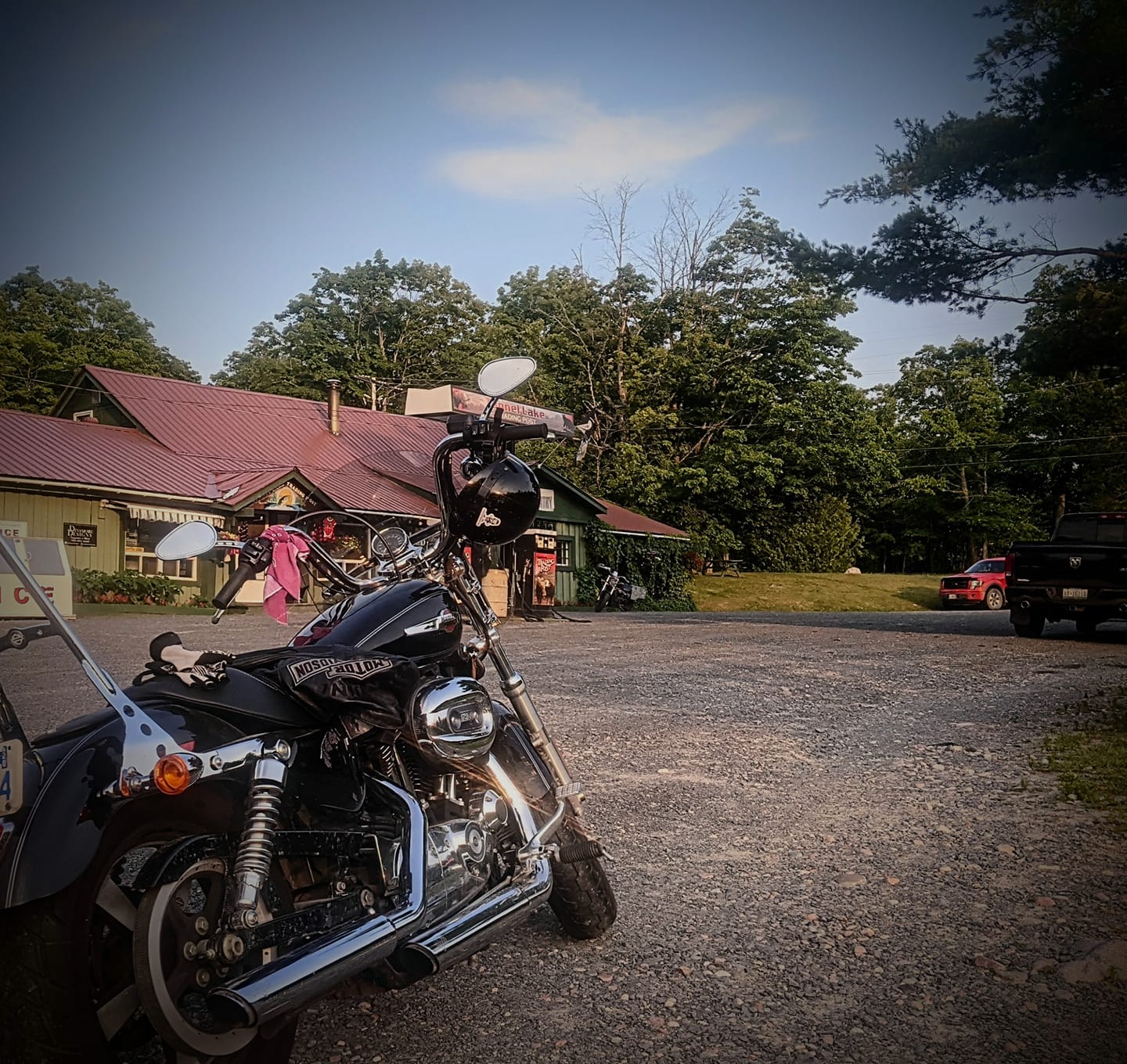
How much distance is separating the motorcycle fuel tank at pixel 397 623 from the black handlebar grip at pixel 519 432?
1.68 feet

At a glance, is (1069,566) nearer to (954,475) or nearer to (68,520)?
(68,520)

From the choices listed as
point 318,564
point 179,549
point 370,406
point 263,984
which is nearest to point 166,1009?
point 263,984

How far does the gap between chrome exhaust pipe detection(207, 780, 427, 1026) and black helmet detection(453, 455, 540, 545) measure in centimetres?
84

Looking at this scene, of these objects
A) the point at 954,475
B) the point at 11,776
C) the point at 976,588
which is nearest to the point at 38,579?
the point at 11,776

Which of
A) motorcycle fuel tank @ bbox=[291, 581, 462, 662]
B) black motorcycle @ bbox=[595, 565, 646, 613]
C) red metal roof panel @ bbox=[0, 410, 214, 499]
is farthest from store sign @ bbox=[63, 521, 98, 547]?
black motorcycle @ bbox=[595, 565, 646, 613]

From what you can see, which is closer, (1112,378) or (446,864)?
(446,864)

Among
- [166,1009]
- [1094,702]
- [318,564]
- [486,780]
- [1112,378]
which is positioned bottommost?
[1094,702]

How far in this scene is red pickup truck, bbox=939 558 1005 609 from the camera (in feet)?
108

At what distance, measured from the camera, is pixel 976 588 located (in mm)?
32781

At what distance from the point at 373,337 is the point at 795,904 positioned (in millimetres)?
41956

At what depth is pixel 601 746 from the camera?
709 centimetres

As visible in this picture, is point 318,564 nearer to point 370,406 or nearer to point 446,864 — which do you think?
point 446,864

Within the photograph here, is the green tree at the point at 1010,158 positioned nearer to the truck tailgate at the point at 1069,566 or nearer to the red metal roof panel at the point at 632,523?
→ the truck tailgate at the point at 1069,566

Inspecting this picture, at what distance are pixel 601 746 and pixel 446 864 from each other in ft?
14.3
